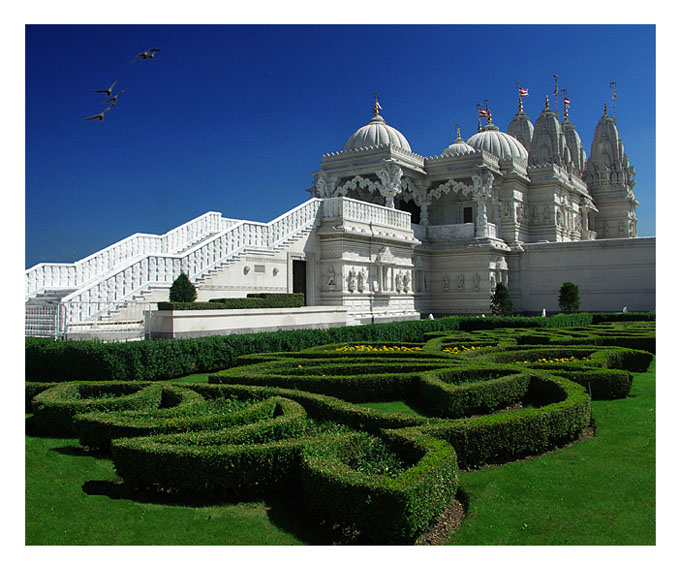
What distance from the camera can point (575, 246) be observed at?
124 ft

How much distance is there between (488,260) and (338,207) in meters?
12.7

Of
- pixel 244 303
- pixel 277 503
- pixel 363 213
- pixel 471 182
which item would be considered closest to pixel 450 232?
pixel 471 182

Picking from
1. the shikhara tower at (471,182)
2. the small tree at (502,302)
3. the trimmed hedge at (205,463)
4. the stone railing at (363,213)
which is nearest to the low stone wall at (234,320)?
the stone railing at (363,213)

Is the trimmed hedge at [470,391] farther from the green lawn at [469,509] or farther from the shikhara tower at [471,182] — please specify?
the shikhara tower at [471,182]

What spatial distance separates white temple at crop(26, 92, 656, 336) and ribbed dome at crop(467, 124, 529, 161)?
106 millimetres

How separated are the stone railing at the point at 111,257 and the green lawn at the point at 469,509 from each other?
47.0 feet

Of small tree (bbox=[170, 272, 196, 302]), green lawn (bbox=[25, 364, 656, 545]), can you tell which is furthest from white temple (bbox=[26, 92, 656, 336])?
green lawn (bbox=[25, 364, 656, 545])

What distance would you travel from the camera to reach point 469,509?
6094mm

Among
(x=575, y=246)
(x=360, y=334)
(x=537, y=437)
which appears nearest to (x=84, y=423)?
(x=537, y=437)

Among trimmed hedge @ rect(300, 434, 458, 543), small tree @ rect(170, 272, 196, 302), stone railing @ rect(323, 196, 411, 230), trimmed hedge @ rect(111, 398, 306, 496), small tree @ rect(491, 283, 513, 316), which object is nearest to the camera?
trimmed hedge @ rect(300, 434, 458, 543)

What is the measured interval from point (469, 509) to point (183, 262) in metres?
16.8

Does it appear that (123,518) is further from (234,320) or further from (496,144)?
(496,144)

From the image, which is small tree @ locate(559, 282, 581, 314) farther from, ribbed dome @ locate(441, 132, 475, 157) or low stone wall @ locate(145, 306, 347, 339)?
low stone wall @ locate(145, 306, 347, 339)

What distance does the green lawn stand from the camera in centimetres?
554
